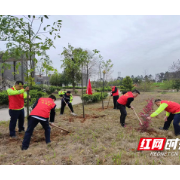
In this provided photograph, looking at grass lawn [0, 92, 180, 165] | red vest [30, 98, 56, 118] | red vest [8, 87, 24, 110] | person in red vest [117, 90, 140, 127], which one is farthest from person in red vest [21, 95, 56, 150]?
person in red vest [117, 90, 140, 127]

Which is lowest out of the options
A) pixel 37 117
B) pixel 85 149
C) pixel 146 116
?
pixel 85 149

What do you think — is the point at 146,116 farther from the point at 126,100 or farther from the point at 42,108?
the point at 42,108

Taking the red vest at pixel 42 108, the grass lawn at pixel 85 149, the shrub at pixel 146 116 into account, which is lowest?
the grass lawn at pixel 85 149

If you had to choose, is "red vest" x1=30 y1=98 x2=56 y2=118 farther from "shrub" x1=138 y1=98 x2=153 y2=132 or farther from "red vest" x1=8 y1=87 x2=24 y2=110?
"shrub" x1=138 y1=98 x2=153 y2=132

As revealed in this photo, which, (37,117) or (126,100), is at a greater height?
(126,100)

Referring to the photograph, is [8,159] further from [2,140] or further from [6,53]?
[6,53]

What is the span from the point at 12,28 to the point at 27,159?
2.87 m

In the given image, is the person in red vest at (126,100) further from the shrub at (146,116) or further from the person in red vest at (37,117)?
the person in red vest at (37,117)

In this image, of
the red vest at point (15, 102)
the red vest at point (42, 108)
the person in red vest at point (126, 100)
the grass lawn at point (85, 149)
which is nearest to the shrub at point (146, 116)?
the grass lawn at point (85, 149)

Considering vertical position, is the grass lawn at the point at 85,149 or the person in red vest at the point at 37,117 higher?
the person in red vest at the point at 37,117

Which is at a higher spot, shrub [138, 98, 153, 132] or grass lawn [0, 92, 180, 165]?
shrub [138, 98, 153, 132]

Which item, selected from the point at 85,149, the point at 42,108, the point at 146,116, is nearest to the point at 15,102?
the point at 42,108

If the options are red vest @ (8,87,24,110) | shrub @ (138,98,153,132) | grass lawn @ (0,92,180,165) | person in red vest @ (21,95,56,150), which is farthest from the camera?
shrub @ (138,98,153,132)
